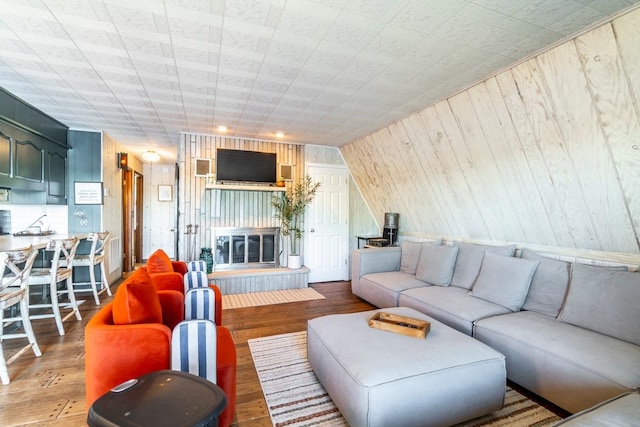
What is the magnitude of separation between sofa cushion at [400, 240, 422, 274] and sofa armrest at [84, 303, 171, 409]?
325cm

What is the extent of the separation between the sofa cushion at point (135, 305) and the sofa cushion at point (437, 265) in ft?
9.61

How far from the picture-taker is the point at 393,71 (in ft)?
8.16

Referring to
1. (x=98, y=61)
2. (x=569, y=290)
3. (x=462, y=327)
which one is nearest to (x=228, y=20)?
(x=98, y=61)

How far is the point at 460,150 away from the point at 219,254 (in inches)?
148

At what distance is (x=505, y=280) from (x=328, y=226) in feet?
10.1

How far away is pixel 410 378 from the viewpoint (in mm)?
1570

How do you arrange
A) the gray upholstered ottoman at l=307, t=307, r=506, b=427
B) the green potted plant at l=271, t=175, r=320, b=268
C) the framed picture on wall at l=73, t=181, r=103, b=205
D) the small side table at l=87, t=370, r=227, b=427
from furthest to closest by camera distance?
the green potted plant at l=271, t=175, r=320, b=268 → the framed picture on wall at l=73, t=181, r=103, b=205 → the gray upholstered ottoman at l=307, t=307, r=506, b=427 → the small side table at l=87, t=370, r=227, b=427

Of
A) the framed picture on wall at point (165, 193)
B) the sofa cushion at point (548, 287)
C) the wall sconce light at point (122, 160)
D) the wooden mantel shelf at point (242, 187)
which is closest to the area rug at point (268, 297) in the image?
the wooden mantel shelf at point (242, 187)

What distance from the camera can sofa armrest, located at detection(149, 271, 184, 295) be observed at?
8.05 ft

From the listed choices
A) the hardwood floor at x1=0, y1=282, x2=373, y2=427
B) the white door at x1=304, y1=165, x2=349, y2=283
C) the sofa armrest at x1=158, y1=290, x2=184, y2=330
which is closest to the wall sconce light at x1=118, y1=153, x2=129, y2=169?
the hardwood floor at x1=0, y1=282, x2=373, y2=427

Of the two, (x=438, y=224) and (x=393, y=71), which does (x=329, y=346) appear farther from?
(x=438, y=224)

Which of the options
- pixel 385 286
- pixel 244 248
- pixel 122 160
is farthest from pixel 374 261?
pixel 122 160

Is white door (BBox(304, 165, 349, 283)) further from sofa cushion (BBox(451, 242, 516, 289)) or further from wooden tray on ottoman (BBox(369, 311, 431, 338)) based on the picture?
wooden tray on ottoman (BBox(369, 311, 431, 338))

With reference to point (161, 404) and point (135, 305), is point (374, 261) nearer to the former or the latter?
point (135, 305)
